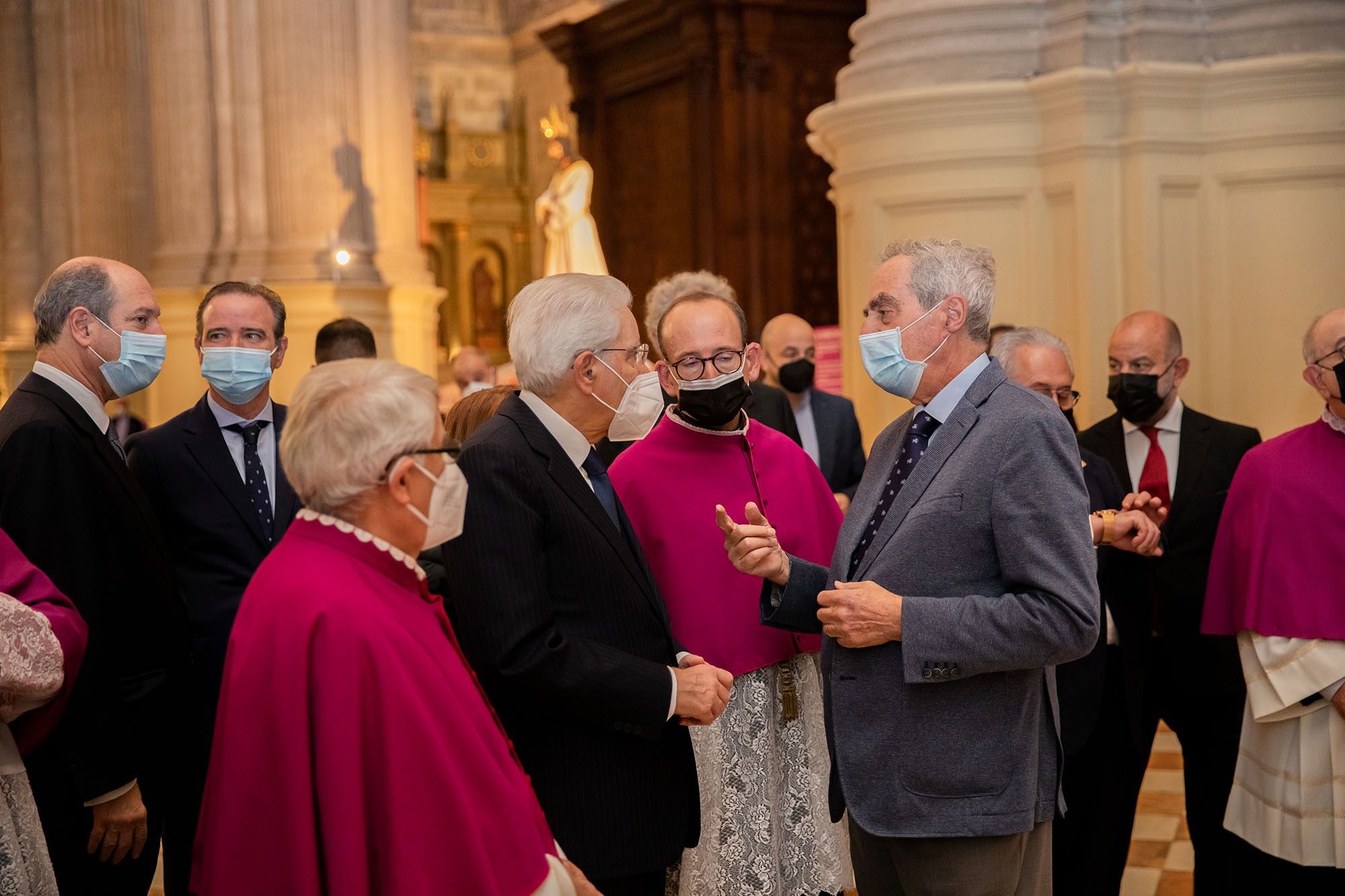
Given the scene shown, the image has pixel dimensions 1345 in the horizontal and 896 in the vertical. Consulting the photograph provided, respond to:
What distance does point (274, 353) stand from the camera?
3.58 meters

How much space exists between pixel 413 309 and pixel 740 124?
452 cm

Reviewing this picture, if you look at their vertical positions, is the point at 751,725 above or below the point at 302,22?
below

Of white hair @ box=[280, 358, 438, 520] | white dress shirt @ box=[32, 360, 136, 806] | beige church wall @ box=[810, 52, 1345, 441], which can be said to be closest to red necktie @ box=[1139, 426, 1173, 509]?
beige church wall @ box=[810, 52, 1345, 441]

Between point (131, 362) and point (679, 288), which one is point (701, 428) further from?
point (679, 288)

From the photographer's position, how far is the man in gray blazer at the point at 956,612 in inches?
95.1

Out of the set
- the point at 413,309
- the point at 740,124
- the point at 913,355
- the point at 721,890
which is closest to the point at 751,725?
the point at 721,890

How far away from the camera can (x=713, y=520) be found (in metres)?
3.18

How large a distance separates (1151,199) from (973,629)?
3.65 meters

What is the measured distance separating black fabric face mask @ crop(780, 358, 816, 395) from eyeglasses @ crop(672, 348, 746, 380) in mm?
2684

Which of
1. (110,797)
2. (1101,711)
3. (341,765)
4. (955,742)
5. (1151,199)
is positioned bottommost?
(1101,711)

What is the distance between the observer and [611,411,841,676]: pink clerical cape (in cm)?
312

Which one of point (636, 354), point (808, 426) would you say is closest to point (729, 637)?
point (636, 354)

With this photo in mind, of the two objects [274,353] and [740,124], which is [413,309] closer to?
[740,124]

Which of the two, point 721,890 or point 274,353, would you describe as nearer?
point 721,890
